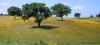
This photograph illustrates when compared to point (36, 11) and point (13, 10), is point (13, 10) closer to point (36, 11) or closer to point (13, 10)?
point (13, 10)

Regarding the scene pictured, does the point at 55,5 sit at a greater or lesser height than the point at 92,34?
greater

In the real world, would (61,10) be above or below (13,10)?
below

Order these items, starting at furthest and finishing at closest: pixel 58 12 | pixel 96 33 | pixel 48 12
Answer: pixel 58 12, pixel 48 12, pixel 96 33

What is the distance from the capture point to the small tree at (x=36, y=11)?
77438 millimetres

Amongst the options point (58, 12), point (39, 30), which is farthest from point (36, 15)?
point (58, 12)

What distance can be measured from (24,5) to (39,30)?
11961 mm

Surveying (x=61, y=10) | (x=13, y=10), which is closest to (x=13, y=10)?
(x=13, y=10)

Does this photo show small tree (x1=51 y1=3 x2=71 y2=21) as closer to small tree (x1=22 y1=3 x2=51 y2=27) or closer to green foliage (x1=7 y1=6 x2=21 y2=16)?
green foliage (x1=7 y1=6 x2=21 y2=16)

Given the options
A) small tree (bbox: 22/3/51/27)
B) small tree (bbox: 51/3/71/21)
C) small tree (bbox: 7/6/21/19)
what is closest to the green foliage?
small tree (bbox: 7/6/21/19)

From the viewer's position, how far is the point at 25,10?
79.4 meters

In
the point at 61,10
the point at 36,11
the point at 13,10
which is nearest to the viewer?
the point at 36,11

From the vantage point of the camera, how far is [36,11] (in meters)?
78.2

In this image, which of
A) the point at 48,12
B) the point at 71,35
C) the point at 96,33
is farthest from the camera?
the point at 48,12

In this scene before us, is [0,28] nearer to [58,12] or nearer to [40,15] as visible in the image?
[40,15]
